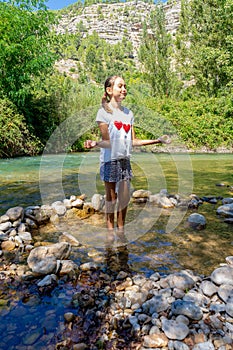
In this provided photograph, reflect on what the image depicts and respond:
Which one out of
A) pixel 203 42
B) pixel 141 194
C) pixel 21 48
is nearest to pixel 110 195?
pixel 141 194

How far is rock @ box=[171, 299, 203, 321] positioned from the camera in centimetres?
202

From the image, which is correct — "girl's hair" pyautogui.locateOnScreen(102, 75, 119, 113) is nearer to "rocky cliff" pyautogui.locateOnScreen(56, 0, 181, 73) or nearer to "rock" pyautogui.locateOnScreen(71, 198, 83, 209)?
"rock" pyautogui.locateOnScreen(71, 198, 83, 209)

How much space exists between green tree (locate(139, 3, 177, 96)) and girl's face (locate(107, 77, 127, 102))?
3055cm

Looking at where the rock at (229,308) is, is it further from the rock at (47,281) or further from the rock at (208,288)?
the rock at (47,281)

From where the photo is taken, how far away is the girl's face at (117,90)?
3176 mm

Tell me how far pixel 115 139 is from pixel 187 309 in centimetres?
184

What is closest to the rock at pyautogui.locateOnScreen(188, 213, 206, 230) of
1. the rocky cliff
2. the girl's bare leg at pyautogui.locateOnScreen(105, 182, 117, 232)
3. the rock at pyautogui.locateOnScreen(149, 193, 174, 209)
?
the rock at pyautogui.locateOnScreen(149, 193, 174, 209)

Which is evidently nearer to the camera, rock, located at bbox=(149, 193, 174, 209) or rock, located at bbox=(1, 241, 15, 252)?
rock, located at bbox=(1, 241, 15, 252)

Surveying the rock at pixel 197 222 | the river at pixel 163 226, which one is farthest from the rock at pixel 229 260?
the rock at pixel 197 222

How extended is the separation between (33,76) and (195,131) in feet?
38.2

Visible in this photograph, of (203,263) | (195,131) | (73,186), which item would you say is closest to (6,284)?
(203,263)

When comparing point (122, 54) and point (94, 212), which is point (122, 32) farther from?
point (94, 212)

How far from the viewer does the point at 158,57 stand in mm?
32906

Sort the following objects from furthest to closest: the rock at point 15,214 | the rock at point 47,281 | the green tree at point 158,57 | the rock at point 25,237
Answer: the green tree at point 158,57 < the rock at point 15,214 < the rock at point 25,237 < the rock at point 47,281
